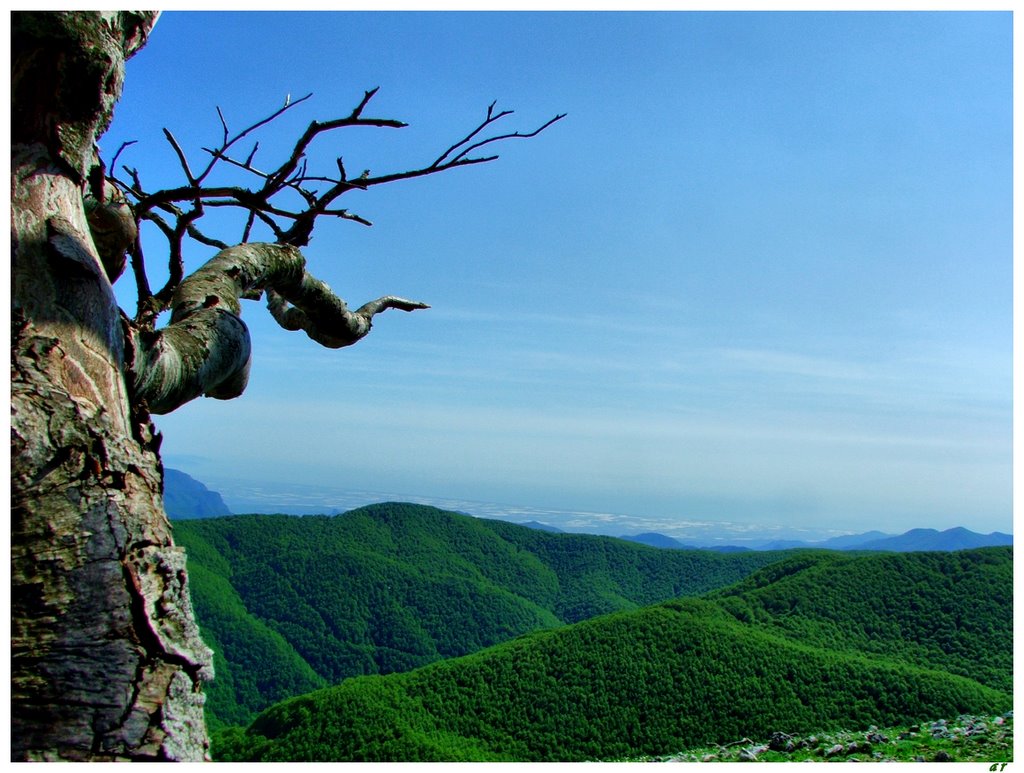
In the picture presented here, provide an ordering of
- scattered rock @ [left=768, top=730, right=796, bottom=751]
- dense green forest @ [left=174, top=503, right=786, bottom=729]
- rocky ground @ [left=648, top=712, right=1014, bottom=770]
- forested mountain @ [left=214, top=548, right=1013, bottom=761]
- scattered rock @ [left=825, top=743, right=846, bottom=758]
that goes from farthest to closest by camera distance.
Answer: dense green forest @ [left=174, top=503, right=786, bottom=729]
forested mountain @ [left=214, top=548, right=1013, bottom=761]
scattered rock @ [left=768, top=730, right=796, bottom=751]
scattered rock @ [left=825, top=743, right=846, bottom=758]
rocky ground @ [left=648, top=712, right=1014, bottom=770]

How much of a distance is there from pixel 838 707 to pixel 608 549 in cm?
6989

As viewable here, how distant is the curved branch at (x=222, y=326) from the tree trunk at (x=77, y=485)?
20 cm

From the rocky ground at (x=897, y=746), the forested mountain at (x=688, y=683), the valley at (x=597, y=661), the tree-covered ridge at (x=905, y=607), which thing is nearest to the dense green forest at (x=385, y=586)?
the valley at (x=597, y=661)

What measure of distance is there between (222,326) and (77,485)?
1.00 metres

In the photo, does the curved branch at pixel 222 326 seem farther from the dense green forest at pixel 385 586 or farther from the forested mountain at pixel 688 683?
the dense green forest at pixel 385 586

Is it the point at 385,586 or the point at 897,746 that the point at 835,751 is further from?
the point at 385,586

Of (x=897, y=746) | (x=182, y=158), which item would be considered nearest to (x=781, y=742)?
(x=897, y=746)

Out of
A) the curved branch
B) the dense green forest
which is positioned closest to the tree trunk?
the curved branch

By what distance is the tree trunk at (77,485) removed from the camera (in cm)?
154

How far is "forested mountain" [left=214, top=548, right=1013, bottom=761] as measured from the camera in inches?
1314

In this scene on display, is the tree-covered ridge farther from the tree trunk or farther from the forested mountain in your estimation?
the tree trunk

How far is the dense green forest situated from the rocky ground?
131ft

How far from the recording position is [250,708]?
58469mm

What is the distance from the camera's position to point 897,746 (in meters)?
20.1
